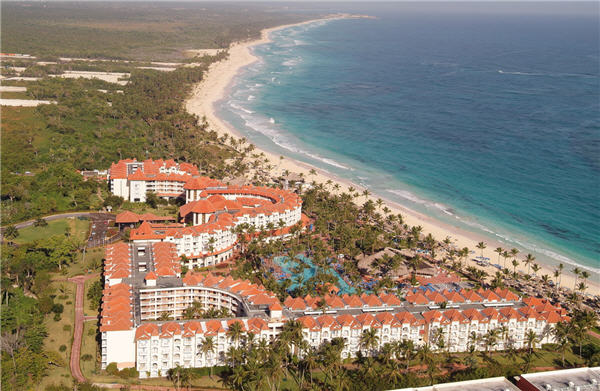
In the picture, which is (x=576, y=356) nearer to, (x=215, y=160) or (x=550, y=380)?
(x=550, y=380)

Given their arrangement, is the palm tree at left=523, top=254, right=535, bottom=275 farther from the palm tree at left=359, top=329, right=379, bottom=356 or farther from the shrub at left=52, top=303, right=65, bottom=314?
the shrub at left=52, top=303, right=65, bottom=314

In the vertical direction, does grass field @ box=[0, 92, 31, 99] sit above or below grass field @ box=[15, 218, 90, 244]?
above

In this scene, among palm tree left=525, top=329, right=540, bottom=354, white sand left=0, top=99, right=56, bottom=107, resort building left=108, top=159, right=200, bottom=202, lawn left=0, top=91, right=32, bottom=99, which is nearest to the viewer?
palm tree left=525, top=329, right=540, bottom=354

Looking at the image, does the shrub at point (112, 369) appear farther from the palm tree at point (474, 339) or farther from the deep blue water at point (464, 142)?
the deep blue water at point (464, 142)

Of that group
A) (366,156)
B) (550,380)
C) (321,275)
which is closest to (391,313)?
(321,275)

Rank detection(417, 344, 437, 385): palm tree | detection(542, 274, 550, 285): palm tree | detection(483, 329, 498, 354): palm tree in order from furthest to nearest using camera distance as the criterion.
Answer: detection(542, 274, 550, 285): palm tree, detection(483, 329, 498, 354): palm tree, detection(417, 344, 437, 385): palm tree


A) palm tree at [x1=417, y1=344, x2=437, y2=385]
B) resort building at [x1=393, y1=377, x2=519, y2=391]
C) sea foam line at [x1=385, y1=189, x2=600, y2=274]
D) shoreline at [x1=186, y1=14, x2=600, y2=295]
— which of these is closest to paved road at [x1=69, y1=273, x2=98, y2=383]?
palm tree at [x1=417, y1=344, x2=437, y2=385]

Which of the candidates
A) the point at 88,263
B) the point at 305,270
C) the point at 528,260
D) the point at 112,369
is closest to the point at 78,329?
the point at 112,369
